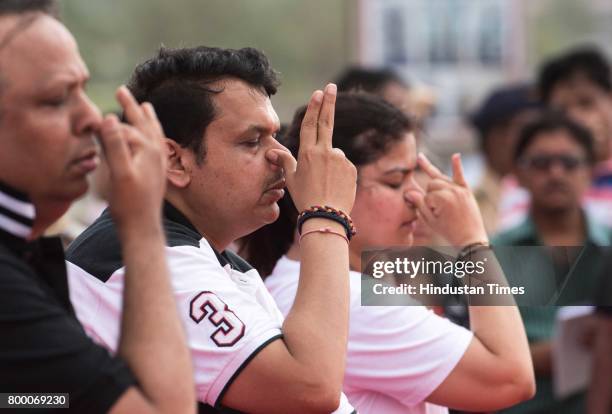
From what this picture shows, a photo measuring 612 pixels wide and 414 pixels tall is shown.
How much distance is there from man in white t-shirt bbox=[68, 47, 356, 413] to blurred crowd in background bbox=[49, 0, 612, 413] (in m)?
0.77

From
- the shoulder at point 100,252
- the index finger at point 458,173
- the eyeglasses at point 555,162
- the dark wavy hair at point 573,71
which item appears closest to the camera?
the shoulder at point 100,252

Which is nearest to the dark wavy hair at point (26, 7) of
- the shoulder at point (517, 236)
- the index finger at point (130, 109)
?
the index finger at point (130, 109)

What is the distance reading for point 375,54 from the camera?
830cm

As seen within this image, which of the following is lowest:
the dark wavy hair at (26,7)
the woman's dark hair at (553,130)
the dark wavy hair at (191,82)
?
the dark wavy hair at (26,7)

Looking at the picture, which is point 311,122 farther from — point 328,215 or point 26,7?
point 26,7

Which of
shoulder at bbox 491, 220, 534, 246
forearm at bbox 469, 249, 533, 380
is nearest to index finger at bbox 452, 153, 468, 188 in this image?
forearm at bbox 469, 249, 533, 380

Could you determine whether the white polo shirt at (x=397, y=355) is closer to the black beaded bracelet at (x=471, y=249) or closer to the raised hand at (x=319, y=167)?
the black beaded bracelet at (x=471, y=249)

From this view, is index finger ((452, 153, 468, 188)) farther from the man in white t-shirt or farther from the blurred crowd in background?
the man in white t-shirt

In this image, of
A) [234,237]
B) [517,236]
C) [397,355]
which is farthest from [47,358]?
[517,236]

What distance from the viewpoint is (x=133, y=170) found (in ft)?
6.60

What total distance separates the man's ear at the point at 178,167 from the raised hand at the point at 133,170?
61cm

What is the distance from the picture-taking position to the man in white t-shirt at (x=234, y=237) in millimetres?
Answer: 2432

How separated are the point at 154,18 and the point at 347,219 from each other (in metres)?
7.79

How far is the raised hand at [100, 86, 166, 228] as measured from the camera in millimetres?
2008
